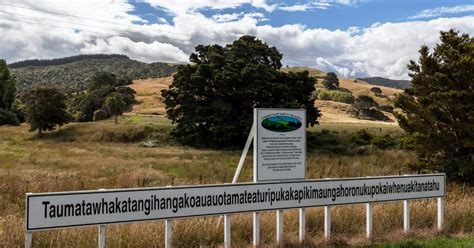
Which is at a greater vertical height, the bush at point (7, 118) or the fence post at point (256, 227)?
the fence post at point (256, 227)

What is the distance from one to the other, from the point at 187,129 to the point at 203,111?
8.99ft

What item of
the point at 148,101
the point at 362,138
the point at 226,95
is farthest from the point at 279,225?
the point at 148,101

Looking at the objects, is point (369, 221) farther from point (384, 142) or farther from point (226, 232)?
A: point (384, 142)

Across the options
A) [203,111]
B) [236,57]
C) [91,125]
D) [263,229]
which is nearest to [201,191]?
[263,229]

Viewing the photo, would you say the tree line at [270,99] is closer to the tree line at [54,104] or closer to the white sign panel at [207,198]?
the tree line at [54,104]

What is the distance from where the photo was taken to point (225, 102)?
5106 cm

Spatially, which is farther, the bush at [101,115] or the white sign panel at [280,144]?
the bush at [101,115]

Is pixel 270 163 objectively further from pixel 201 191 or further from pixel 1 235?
pixel 1 235

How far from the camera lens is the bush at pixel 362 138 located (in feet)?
160

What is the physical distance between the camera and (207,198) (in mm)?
6883

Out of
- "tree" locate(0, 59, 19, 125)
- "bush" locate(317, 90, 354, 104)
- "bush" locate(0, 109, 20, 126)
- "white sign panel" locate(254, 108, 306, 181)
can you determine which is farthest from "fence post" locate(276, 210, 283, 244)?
"bush" locate(317, 90, 354, 104)

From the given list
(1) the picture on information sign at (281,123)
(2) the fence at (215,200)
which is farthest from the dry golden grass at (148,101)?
(1) the picture on information sign at (281,123)

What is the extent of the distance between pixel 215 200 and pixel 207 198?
0.44 feet

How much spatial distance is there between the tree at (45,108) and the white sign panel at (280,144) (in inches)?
2324
